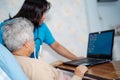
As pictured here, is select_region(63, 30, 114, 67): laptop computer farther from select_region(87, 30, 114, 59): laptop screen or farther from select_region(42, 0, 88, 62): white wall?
select_region(42, 0, 88, 62): white wall

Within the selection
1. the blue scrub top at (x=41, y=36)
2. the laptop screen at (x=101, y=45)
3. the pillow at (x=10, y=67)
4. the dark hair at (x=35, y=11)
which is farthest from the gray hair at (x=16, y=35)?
the laptop screen at (x=101, y=45)

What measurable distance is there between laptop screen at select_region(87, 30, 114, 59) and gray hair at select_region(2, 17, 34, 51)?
793mm

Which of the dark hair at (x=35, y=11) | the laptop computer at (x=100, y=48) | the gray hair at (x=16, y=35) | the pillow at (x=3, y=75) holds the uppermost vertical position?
the dark hair at (x=35, y=11)

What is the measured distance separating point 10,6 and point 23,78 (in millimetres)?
1169

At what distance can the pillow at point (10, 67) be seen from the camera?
1.23 meters

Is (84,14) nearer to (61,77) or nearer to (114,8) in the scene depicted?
(114,8)

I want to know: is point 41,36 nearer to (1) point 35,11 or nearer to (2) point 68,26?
(1) point 35,11

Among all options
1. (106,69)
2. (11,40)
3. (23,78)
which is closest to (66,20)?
(106,69)

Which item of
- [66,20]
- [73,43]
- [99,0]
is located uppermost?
[99,0]

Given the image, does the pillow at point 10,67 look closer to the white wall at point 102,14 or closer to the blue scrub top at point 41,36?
the blue scrub top at point 41,36

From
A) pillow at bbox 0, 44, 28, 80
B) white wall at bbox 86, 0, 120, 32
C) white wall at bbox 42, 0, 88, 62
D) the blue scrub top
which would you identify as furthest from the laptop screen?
pillow at bbox 0, 44, 28, 80

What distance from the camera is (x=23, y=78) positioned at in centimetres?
125

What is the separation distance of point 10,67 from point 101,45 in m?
1.03

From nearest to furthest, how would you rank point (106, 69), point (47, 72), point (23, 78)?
point (23, 78), point (47, 72), point (106, 69)
